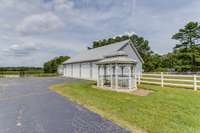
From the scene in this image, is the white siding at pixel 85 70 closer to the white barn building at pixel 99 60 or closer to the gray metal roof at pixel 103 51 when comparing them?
the white barn building at pixel 99 60

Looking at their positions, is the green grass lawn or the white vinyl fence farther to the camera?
the white vinyl fence

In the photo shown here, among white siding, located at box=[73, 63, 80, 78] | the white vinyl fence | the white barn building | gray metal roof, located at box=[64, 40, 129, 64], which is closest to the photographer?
the white vinyl fence

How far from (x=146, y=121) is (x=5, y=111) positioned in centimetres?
575

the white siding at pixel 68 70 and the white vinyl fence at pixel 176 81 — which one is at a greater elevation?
the white siding at pixel 68 70

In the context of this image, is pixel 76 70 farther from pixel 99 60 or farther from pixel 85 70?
pixel 99 60

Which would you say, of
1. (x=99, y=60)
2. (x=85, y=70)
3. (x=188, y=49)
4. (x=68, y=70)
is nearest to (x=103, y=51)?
(x=99, y=60)

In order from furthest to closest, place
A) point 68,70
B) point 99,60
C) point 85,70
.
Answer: point 68,70 < point 85,70 < point 99,60

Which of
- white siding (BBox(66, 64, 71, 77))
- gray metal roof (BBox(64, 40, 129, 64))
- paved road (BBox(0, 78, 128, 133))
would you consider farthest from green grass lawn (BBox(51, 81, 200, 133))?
white siding (BBox(66, 64, 71, 77))

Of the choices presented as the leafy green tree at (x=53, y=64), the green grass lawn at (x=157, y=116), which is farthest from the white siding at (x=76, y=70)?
the green grass lawn at (x=157, y=116)

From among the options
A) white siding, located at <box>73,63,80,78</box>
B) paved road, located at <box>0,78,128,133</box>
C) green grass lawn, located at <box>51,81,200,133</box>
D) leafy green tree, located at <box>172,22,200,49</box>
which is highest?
leafy green tree, located at <box>172,22,200,49</box>

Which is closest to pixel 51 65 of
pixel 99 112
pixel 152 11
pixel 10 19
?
pixel 10 19

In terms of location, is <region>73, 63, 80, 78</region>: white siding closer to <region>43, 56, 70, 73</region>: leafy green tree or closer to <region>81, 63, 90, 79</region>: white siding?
<region>81, 63, 90, 79</region>: white siding

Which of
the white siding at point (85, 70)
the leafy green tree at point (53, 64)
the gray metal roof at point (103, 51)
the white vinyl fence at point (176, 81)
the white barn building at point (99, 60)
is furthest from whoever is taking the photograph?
the leafy green tree at point (53, 64)

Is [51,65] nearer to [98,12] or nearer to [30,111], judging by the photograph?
[98,12]
